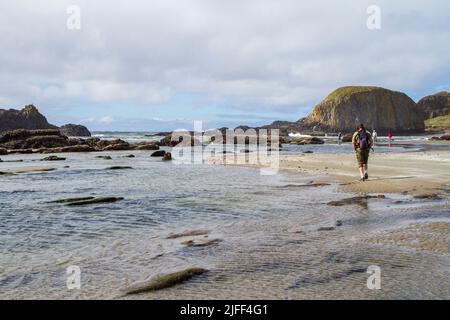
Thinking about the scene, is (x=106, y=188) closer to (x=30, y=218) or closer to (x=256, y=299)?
(x=30, y=218)

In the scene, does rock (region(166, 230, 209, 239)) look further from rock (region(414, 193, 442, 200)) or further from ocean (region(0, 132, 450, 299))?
rock (region(414, 193, 442, 200))

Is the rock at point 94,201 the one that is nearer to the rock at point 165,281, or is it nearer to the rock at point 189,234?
the rock at point 189,234

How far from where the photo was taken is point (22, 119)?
101500mm

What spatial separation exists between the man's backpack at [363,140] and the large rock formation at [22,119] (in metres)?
97.4

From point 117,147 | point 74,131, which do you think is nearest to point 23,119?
point 74,131

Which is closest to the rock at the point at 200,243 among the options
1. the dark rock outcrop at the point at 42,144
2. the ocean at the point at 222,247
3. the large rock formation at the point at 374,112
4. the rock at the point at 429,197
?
the ocean at the point at 222,247

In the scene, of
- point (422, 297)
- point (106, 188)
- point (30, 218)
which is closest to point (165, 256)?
point (422, 297)

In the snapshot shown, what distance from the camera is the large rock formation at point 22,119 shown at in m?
98.4

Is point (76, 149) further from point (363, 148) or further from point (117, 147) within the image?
point (363, 148)

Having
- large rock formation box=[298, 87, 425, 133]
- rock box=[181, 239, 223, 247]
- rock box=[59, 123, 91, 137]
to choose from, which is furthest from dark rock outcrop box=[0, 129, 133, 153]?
large rock formation box=[298, 87, 425, 133]

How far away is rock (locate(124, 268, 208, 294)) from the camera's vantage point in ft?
19.2

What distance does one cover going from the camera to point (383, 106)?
491 feet

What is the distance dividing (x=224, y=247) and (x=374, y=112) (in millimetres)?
152739

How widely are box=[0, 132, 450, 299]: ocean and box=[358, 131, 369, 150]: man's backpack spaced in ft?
12.8
